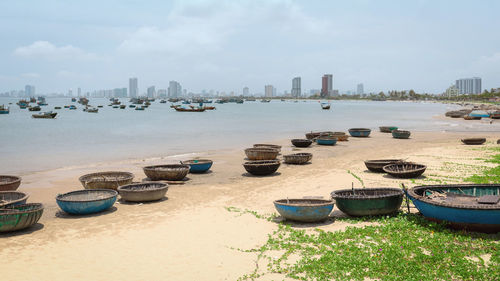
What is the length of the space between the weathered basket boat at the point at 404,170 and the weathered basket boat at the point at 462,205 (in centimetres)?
511

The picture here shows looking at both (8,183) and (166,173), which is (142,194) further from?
(8,183)

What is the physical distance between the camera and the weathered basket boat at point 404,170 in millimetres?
17531

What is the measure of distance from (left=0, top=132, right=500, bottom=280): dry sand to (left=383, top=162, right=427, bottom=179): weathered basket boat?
0.41 meters

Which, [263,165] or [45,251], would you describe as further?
[263,165]

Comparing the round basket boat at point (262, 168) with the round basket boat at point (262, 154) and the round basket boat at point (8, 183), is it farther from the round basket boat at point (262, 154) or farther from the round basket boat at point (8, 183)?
the round basket boat at point (8, 183)

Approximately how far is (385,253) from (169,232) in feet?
18.9

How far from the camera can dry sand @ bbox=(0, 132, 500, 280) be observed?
8.98 m

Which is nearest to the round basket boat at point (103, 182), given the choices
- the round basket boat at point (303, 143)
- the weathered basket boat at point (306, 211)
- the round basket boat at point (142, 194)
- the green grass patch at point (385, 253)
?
the round basket boat at point (142, 194)

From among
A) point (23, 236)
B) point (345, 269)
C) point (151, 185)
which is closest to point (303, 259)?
point (345, 269)

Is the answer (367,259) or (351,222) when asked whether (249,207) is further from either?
(367,259)

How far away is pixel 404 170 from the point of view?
59.7 ft

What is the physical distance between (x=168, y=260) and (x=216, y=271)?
1.34 m

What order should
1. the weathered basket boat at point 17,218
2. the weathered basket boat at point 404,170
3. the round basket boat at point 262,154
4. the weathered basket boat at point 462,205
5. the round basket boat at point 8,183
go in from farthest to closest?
the round basket boat at point 262,154 → the weathered basket boat at point 404,170 → the round basket boat at point 8,183 → the weathered basket boat at point 17,218 → the weathered basket boat at point 462,205

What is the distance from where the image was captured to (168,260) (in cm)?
948
